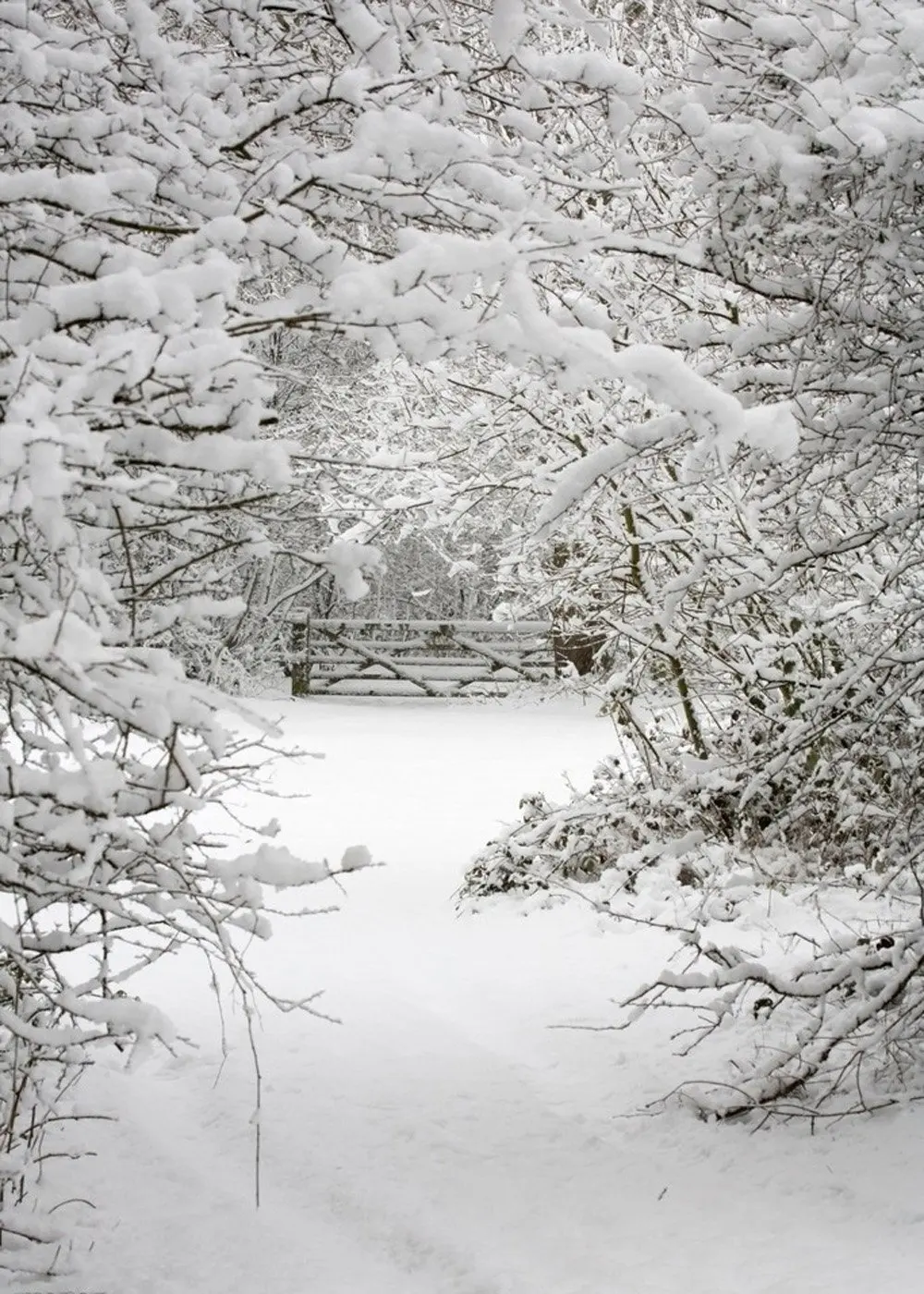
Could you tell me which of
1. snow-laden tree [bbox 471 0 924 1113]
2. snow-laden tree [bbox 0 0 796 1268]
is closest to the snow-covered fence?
snow-laden tree [bbox 471 0 924 1113]

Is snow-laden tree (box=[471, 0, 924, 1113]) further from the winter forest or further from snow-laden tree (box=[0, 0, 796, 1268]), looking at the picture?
snow-laden tree (box=[0, 0, 796, 1268])

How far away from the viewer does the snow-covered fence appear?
64.3ft

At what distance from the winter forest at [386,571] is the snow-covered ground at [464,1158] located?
2cm

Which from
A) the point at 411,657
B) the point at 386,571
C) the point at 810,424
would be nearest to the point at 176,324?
the point at 386,571

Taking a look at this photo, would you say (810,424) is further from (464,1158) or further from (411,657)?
(411,657)

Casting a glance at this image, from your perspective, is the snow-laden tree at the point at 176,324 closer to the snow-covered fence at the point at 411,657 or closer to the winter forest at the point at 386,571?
the winter forest at the point at 386,571

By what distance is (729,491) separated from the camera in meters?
6.14

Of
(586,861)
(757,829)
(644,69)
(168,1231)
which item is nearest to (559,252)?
(168,1231)

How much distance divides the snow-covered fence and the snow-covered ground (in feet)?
41.4

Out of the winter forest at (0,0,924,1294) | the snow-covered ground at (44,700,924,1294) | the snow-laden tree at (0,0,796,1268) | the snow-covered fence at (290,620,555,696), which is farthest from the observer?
the snow-covered fence at (290,620,555,696)

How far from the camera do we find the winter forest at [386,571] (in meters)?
2.34

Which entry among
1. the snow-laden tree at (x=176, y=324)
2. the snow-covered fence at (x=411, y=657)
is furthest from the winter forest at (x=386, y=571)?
the snow-covered fence at (x=411, y=657)

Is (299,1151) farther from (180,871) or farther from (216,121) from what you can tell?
(216,121)

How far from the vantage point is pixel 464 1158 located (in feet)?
14.1
